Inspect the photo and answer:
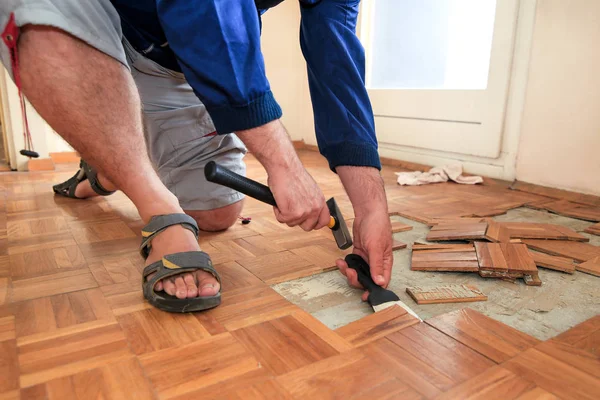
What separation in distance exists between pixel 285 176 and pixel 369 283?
0.78ft

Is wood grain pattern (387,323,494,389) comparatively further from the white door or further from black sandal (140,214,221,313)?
the white door

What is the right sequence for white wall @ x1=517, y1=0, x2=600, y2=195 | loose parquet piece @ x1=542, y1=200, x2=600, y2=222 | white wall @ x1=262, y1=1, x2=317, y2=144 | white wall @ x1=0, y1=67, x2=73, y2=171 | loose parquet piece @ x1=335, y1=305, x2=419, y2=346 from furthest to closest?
white wall @ x1=262, y1=1, x2=317, y2=144, white wall @ x1=0, y1=67, x2=73, y2=171, white wall @ x1=517, y1=0, x2=600, y2=195, loose parquet piece @ x1=542, y1=200, x2=600, y2=222, loose parquet piece @ x1=335, y1=305, x2=419, y2=346

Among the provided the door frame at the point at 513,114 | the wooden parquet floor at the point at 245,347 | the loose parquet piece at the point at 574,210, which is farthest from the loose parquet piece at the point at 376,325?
the door frame at the point at 513,114

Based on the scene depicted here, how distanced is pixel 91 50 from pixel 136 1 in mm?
217

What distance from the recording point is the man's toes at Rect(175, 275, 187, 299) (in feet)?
2.18

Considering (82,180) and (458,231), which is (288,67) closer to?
(82,180)

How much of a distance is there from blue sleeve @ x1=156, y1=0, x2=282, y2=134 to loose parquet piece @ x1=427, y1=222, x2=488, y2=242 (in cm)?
59

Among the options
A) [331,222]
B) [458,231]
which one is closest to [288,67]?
[458,231]

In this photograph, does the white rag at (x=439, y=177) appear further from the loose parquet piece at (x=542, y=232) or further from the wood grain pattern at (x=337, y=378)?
the wood grain pattern at (x=337, y=378)

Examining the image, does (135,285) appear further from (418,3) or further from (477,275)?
(418,3)

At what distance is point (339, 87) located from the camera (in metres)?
0.87

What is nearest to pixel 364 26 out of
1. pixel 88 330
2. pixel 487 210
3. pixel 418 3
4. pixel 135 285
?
pixel 418 3

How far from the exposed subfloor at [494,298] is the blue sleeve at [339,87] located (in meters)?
0.23

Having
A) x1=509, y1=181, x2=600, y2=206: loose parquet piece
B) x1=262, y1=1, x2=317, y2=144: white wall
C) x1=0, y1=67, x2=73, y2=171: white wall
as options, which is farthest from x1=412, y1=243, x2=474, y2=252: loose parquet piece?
x1=262, y1=1, x2=317, y2=144: white wall
